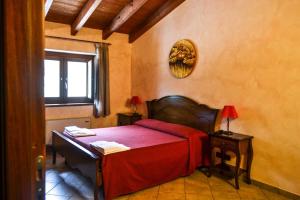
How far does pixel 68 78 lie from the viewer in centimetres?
488

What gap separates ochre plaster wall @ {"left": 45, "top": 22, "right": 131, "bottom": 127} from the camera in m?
4.54

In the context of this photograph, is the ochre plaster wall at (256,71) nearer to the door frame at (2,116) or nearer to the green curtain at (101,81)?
the green curtain at (101,81)

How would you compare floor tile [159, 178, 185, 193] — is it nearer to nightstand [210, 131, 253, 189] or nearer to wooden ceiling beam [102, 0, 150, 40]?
nightstand [210, 131, 253, 189]

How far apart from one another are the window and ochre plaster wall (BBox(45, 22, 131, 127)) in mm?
216

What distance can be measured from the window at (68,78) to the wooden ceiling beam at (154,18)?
1.07m

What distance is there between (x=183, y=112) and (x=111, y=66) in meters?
2.05

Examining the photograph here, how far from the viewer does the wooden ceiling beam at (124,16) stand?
3.97 m

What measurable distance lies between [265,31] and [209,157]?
6.29 feet

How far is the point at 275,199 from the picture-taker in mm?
2777

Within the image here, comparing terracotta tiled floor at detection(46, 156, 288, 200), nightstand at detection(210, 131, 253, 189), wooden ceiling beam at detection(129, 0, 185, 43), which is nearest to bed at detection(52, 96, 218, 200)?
terracotta tiled floor at detection(46, 156, 288, 200)

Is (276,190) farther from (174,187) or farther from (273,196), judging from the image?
(174,187)

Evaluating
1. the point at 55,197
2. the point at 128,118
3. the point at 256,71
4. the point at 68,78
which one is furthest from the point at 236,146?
the point at 68,78

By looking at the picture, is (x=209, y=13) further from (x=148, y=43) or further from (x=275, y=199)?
(x=275, y=199)

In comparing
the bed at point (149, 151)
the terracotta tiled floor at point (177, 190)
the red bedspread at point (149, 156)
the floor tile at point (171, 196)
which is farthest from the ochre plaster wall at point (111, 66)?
the floor tile at point (171, 196)
